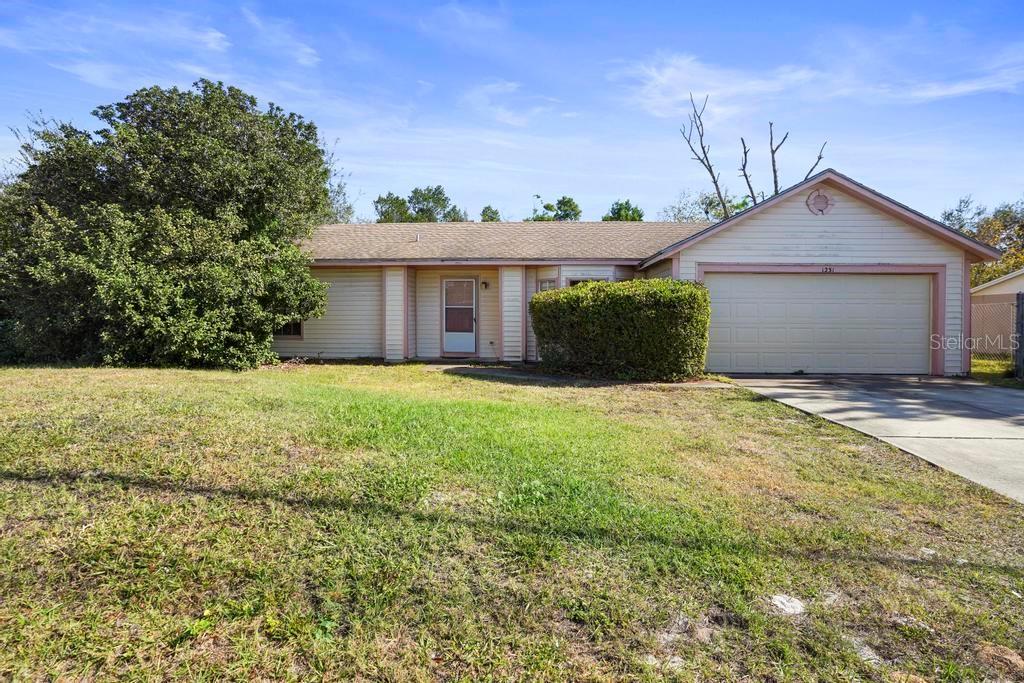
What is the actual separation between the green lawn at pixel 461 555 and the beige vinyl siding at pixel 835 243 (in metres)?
7.76

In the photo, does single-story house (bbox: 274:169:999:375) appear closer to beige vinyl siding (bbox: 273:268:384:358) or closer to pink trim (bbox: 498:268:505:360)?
pink trim (bbox: 498:268:505:360)

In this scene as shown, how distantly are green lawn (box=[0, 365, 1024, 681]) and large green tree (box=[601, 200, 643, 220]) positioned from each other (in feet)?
98.5

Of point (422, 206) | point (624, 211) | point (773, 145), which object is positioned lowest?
point (624, 211)

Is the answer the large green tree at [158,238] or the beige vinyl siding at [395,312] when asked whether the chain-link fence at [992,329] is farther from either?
the large green tree at [158,238]

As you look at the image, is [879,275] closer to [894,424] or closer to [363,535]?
A: [894,424]

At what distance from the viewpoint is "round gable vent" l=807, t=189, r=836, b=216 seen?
41.0ft

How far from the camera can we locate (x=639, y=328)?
10.7 meters

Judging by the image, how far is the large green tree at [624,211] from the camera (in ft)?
112

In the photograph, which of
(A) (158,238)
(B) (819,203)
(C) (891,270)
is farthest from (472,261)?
(C) (891,270)

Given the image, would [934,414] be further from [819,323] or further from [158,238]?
[158,238]

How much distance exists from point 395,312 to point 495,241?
131 inches

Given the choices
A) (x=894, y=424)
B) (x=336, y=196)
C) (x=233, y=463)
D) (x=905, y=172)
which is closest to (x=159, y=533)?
(x=233, y=463)

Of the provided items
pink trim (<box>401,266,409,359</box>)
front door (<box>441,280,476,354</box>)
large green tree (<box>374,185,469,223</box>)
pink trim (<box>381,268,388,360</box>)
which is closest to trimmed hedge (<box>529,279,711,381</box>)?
front door (<box>441,280,476,354</box>)

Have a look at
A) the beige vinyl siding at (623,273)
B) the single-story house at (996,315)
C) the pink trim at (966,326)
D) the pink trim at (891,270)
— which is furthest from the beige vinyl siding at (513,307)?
the single-story house at (996,315)
